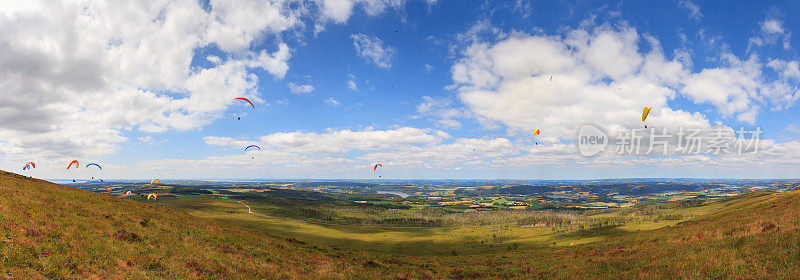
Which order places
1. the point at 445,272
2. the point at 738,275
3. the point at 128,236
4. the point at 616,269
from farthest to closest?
the point at 445,272 → the point at 616,269 → the point at 128,236 → the point at 738,275

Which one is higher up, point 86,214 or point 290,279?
point 86,214

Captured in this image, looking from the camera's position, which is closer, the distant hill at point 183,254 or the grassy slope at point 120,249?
the grassy slope at point 120,249

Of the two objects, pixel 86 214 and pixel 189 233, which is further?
pixel 189 233

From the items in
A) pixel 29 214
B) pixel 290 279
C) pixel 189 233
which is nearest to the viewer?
pixel 29 214

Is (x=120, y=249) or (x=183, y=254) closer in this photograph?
(x=120, y=249)

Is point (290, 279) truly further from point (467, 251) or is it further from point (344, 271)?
point (467, 251)

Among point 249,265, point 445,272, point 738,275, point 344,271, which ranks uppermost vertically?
point 738,275

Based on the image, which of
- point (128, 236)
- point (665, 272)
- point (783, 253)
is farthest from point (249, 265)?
point (783, 253)

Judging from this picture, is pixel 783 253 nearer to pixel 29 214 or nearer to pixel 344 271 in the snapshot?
pixel 344 271

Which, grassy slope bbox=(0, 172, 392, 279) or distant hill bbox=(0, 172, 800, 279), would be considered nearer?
grassy slope bbox=(0, 172, 392, 279)

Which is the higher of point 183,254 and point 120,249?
point 120,249
